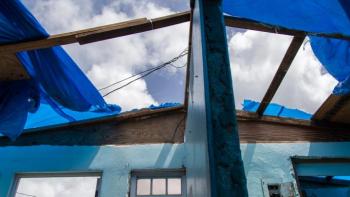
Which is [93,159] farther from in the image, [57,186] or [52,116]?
[57,186]

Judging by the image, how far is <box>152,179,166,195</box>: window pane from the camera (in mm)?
2904

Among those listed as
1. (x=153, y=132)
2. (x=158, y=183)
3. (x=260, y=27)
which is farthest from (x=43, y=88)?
(x=260, y=27)

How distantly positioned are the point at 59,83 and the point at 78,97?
0.21m

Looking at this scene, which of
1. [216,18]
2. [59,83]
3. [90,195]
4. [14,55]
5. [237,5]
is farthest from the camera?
[90,195]

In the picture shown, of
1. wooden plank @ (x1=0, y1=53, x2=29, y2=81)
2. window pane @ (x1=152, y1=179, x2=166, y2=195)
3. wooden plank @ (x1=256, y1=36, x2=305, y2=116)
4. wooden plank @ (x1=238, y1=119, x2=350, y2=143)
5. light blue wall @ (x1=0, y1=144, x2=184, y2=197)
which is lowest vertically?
window pane @ (x1=152, y1=179, x2=166, y2=195)

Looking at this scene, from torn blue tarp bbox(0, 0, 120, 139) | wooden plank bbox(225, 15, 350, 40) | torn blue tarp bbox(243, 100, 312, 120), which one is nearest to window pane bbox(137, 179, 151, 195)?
torn blue tarp bbox(0, 0, 120, 139)

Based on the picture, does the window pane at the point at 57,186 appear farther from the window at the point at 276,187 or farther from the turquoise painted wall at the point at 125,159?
the window at the point at 276,187

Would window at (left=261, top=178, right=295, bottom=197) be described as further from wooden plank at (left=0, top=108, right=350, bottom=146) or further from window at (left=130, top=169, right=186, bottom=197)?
window at (left=130, top=169, right=186, bottom=197)

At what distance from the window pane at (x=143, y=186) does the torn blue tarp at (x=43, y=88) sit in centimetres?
92

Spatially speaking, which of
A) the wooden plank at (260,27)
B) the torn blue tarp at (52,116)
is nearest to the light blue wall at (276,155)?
the wooden plank at (260,27)

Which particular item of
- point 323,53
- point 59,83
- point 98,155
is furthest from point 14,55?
point 323,53

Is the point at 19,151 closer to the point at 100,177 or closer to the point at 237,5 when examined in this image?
the point at 100,177

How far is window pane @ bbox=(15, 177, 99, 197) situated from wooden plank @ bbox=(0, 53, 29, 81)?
3.98 feet

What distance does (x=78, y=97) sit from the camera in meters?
2.49
